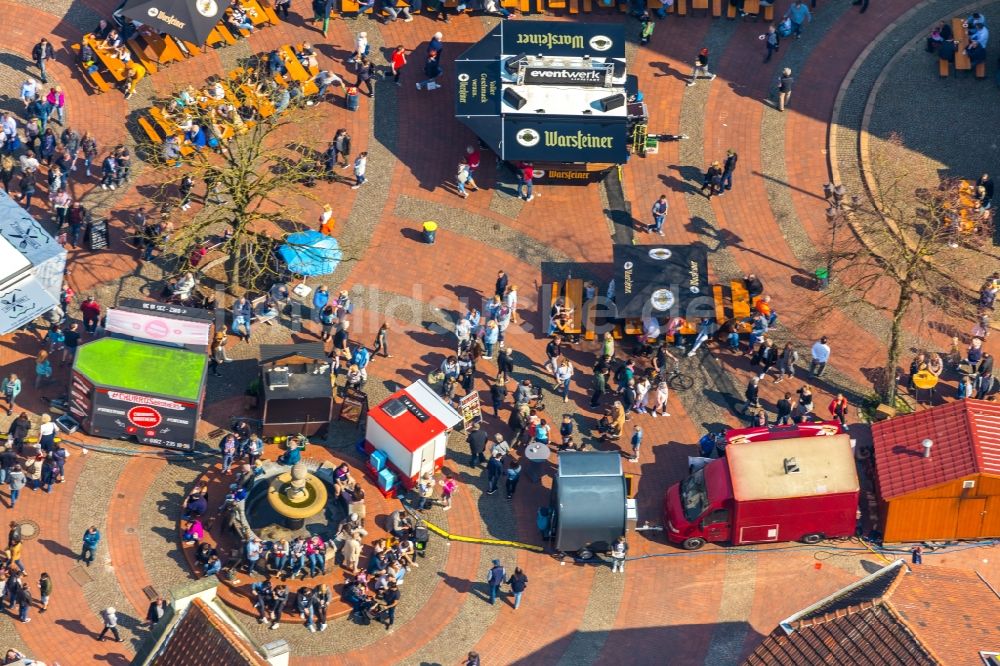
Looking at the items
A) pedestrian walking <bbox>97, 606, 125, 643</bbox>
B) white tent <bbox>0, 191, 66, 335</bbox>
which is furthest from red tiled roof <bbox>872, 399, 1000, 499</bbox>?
white tent <bbox>0, 191, 66, 335</bbox>

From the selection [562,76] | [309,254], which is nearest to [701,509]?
[309,254]

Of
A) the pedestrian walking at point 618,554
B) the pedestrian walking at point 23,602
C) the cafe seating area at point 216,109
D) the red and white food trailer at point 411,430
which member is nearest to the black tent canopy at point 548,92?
the cafe seating area at point 216,109

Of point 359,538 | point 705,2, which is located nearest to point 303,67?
point 705,2

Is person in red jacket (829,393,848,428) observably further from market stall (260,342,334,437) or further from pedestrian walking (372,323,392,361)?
market stall (260,342,334,437)

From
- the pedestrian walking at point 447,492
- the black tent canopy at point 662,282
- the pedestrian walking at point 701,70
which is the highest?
the pedestrian walking at point 701,70

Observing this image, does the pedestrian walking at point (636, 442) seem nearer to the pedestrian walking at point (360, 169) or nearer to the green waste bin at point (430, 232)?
the green waste bin at point (430, 232)
